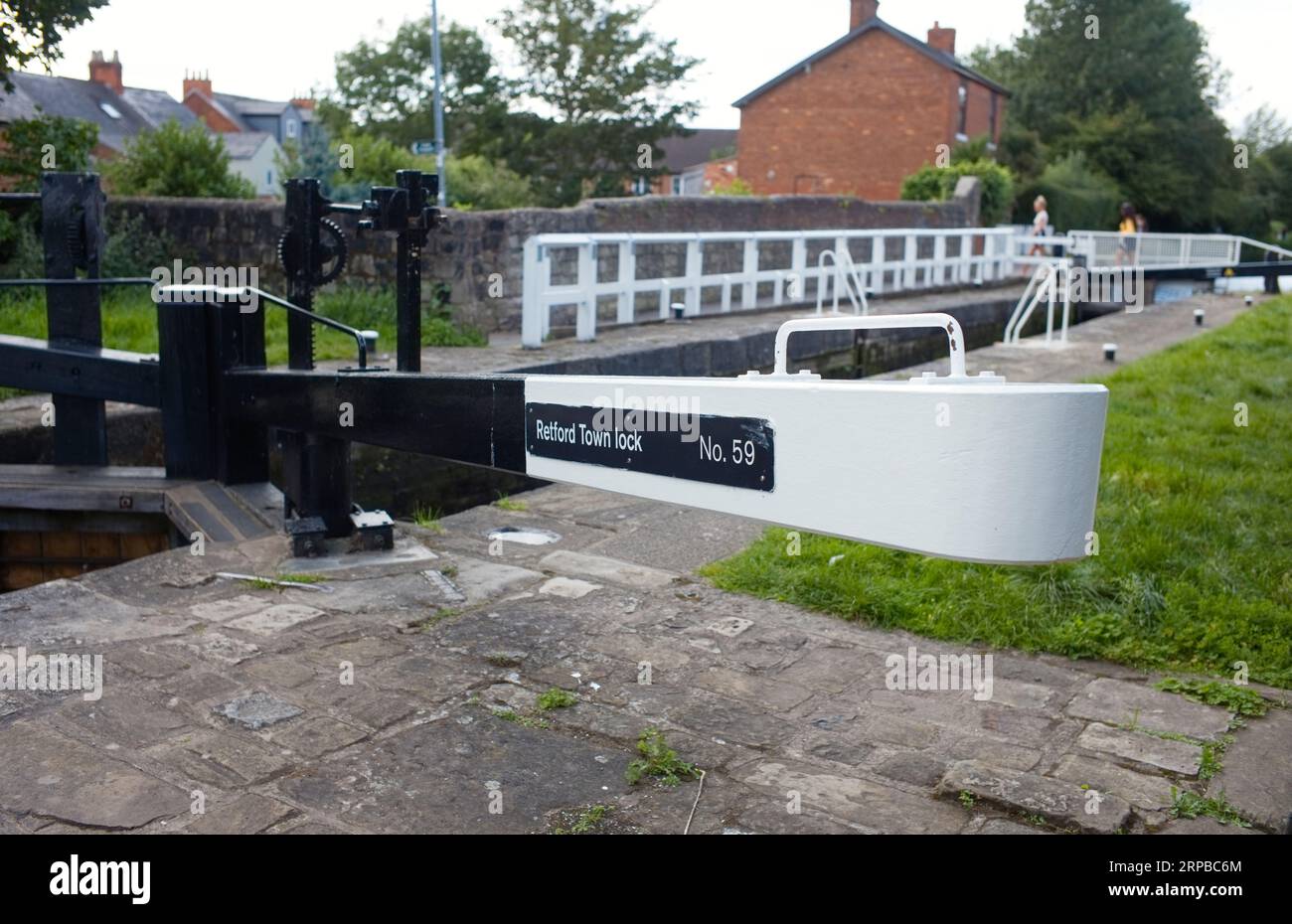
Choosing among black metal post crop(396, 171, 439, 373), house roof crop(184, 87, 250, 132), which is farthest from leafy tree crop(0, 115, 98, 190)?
house roof crop(184, 87, 250, 132)

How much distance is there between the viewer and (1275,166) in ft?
196

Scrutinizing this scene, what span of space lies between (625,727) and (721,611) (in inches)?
44.2

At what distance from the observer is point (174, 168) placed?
47.9ft

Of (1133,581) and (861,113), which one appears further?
(861,113)

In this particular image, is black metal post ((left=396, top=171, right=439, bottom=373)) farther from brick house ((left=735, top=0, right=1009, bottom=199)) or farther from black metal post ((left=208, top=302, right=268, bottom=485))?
brick house ((left=735, top=0, right=1009, bottom=199))

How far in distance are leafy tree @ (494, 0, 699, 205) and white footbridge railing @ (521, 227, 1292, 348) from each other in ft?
61.4

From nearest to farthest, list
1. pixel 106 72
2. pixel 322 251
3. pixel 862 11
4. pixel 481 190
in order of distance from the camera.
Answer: pixel 322 251 → pixel 481 190 → pixel 862 11 → pixel 106 72

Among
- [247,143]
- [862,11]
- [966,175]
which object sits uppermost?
[862,11]

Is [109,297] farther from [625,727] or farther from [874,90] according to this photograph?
[874,90]

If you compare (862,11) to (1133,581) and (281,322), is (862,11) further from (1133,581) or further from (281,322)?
(1133,581)

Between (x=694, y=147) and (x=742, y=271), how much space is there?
6409 cm

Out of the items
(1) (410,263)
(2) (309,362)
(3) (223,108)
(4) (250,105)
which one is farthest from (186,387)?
(4) (250,105)

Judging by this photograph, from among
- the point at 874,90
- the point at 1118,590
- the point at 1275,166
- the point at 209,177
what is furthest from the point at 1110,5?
the point at 1118,590

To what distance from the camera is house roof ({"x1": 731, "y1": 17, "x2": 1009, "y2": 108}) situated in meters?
38.4
